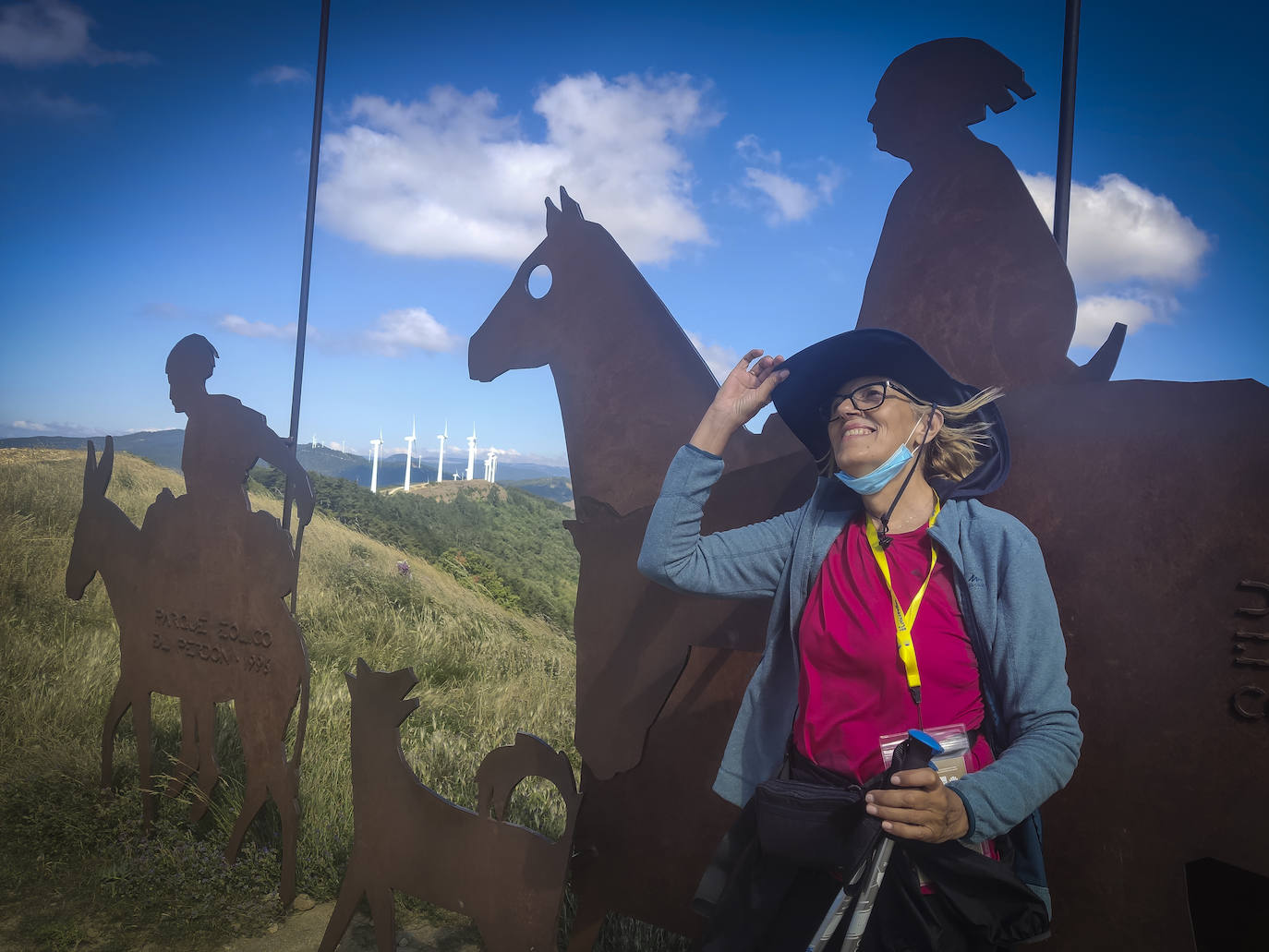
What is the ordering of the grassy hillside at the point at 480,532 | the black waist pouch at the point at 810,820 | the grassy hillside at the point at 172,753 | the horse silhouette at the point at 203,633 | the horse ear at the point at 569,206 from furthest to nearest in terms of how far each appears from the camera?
the grassy hillside at the point at 480,532, the horse silhouette at the point at 203,633, the grassy hillside at the point at 172,753, the horse ear at the point at 569,206, the black waist pouch at the point at 810,820

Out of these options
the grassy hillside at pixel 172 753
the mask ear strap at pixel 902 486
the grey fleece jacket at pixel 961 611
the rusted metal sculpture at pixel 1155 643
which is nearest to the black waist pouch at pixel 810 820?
the grey fleece jacket at pixel 961 611

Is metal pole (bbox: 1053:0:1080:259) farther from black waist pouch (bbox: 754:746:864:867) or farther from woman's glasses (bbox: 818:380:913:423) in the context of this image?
black waist pouch (bbox: 754:746:864:867)

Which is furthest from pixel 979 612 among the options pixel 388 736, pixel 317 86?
pixel 317 86

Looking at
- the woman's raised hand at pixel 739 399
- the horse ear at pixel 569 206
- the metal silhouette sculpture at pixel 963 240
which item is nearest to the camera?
the woman's raised hand at pixel 739 399

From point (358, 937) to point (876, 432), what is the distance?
2.79m

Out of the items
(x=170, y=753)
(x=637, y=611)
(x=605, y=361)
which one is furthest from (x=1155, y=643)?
(x=170, y=753)

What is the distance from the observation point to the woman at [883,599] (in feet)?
4.44

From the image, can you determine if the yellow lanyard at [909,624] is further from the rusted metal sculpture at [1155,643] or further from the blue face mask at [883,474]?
the rusted metal sculpture at [1155,643]

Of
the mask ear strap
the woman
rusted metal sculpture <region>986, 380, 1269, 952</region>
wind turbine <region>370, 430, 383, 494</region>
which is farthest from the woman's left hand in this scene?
wind turbine <region>370, 430, 383, 494</region>

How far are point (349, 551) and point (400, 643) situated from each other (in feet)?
13.0

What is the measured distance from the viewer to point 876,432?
1.56 m

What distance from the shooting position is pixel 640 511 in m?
2.55

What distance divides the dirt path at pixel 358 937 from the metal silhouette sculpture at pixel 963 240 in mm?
2664

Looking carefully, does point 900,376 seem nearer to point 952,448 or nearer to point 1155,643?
point 952,448
